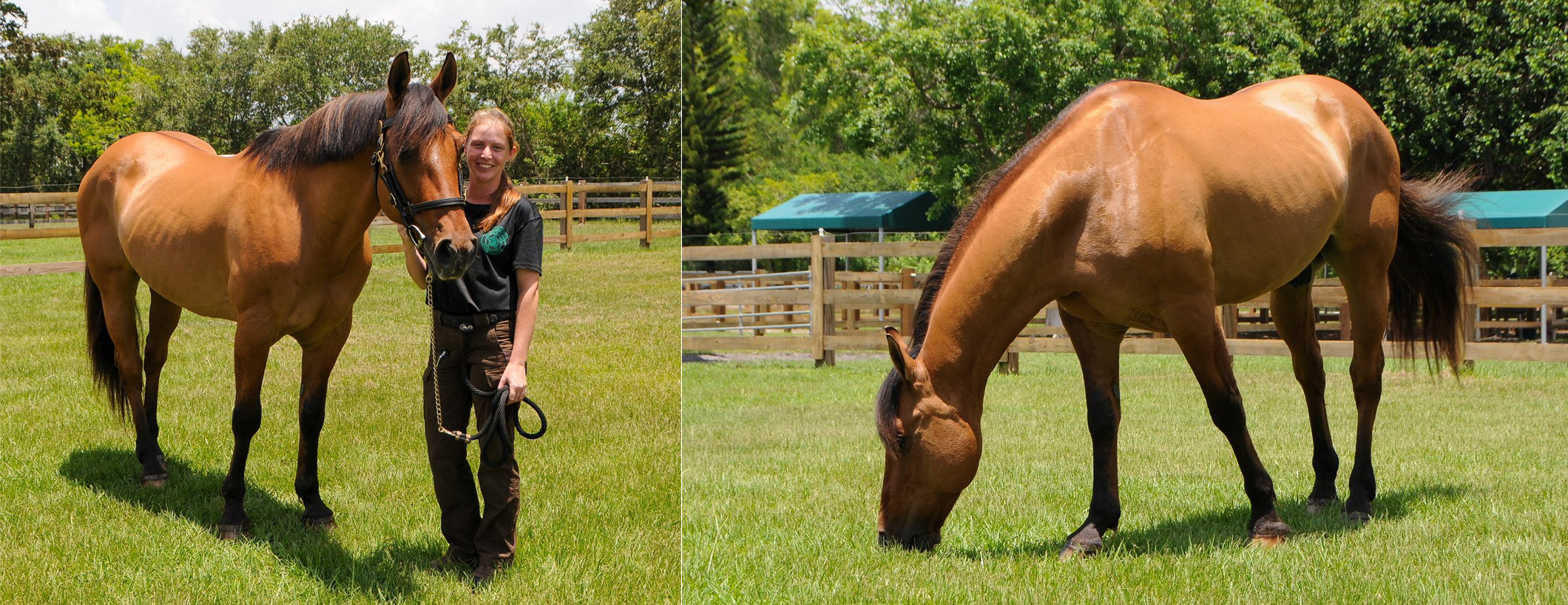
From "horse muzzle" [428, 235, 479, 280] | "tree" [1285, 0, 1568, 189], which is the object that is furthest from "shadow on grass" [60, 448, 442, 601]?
"tree" [1285, 0, 1568, 189]

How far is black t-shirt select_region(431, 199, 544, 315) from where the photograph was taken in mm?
3273

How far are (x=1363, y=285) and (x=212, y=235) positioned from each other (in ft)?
16.3

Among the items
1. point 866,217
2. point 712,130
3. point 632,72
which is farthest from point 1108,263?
point 712,130

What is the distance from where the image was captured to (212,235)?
4.22 metres

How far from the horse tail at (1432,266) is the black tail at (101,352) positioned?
6436 millimetres

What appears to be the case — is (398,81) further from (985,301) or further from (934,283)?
(985,301)

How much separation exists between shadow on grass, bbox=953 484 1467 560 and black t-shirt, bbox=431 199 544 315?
1730mm

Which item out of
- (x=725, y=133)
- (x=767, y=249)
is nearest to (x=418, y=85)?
(x=767, y=249)

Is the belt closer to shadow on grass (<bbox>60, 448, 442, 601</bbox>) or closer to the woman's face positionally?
the woman's face

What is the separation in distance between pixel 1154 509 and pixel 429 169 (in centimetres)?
314

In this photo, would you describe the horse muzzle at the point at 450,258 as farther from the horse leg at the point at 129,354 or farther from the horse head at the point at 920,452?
the horse leg at the point at 129,354

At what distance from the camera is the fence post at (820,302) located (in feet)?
38.0

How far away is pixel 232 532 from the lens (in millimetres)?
3930

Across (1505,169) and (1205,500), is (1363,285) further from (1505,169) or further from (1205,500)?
(1505,169)
